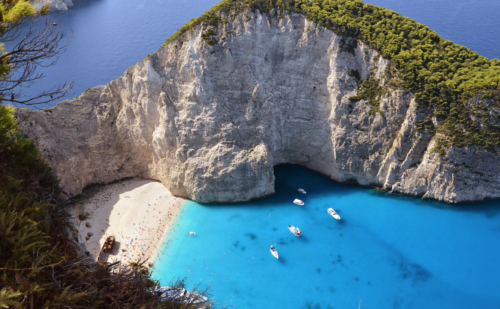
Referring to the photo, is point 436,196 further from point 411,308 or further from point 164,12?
point 164,12

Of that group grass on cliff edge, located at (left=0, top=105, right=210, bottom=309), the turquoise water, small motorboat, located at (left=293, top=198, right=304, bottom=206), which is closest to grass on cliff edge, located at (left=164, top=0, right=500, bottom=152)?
the turquoise water

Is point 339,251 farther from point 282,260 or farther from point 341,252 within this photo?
point 282,260

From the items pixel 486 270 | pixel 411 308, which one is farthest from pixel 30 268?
pixel 486 270

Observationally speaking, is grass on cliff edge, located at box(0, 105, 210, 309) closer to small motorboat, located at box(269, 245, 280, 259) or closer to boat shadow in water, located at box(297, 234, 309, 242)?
small motorboat, located at box(269, 245, 280, 259)

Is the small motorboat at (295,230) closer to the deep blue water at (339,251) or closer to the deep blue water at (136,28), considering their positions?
the deep blue water at (339,251)

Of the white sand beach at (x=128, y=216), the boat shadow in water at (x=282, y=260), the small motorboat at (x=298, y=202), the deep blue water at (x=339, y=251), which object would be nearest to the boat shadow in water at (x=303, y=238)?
the deep blue water at (x=339, y=251)

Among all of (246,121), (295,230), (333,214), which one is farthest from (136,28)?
(333,214)
